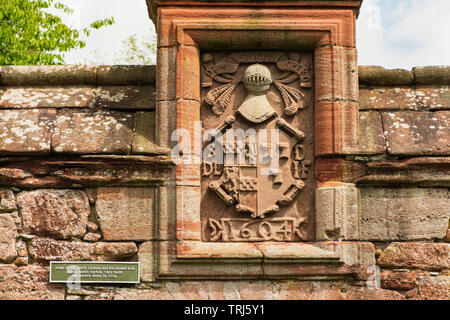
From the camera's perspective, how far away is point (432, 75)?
5387 mm

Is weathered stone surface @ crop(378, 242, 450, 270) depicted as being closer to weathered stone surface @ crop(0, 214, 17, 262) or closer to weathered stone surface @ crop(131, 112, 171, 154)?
weathered stone surface @ crop(131, 112, 171, 154)

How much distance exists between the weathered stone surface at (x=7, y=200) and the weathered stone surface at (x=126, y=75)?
1.24 metres

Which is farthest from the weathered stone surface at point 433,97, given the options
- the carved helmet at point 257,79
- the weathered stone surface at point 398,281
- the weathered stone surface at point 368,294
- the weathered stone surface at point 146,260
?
the weathered stone surface at point 146,260

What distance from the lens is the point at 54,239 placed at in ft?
16.3

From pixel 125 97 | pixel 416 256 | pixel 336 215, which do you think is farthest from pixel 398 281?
pixel 125 97

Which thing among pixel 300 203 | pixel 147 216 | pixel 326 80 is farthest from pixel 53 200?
pixel 326 80

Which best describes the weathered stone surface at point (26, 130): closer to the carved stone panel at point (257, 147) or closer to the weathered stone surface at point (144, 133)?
the weathered stone surface at point (144, 133)

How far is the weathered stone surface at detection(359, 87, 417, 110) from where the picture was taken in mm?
5316

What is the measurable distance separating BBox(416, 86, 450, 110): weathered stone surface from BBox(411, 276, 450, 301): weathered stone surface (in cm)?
149

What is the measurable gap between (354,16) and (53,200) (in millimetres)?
2945

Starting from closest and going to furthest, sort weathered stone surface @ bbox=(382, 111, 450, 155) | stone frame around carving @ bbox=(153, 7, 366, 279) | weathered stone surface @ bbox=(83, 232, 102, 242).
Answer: stone frame around carving @ bbox=(153, 7, 366, 279)
weathered stone surface @ bbox=(83, 232, 102, 242)
weathered stone surface @ bbox=(382, 111, 450, 155)

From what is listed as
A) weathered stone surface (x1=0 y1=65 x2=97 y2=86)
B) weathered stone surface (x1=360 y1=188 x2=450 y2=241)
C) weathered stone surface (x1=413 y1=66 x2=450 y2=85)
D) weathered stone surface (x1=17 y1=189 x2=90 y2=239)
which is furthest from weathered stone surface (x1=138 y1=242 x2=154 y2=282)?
weathered stone surface (x1=413 y1=66 x2=450 y2=85)

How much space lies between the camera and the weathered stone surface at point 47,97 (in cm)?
531

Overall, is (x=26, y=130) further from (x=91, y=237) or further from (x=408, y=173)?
(x=408, y=173)
